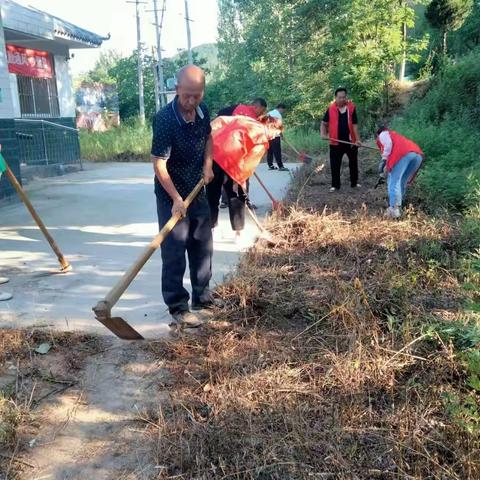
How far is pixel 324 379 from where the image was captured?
98.0 inches

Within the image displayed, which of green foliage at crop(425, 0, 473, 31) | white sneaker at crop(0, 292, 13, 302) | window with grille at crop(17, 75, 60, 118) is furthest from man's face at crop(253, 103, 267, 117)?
green foliage at crop(425, 0, 473, 31)

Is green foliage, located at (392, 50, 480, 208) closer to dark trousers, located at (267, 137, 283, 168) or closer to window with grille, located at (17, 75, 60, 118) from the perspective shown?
dark trousers, located at (267, 137, 283, 168)

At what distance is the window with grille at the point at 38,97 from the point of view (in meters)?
11.8

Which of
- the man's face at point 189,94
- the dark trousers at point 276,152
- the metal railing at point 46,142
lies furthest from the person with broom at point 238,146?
the metal railing at point 46,142

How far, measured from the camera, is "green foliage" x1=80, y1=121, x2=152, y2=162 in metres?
15.7

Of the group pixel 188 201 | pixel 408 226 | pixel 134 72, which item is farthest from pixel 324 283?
pixel 134 72

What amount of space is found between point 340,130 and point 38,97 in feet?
26.7

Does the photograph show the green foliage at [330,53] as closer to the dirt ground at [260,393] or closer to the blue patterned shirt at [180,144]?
the dirt ground at [260,393]

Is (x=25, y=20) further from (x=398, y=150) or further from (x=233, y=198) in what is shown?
(x=398, y=150)

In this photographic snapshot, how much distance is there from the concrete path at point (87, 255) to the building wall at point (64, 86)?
4.81 m

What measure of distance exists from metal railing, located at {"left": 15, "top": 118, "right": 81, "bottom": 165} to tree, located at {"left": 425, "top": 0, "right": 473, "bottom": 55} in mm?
10991

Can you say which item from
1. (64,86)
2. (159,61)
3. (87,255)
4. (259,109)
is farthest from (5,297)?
(159,61)

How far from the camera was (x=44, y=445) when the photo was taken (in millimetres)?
2227

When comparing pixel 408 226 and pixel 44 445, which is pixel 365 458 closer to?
pixel 44 445
